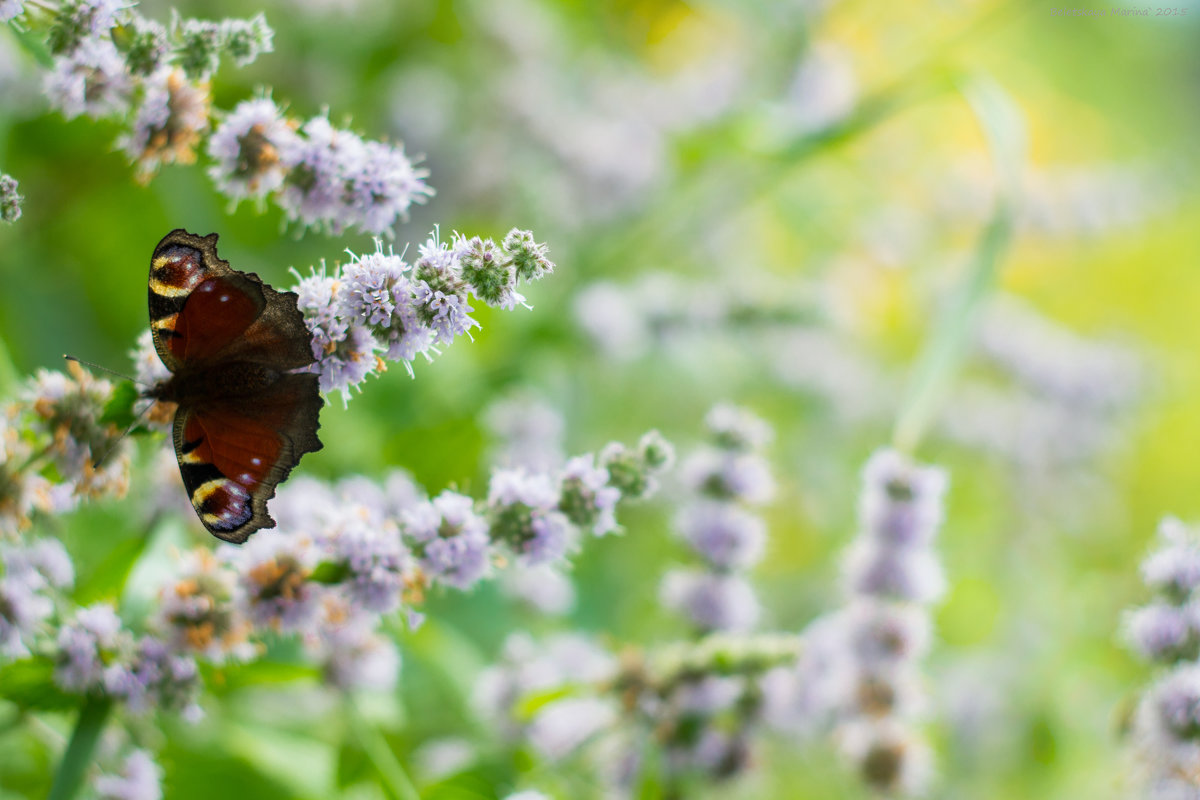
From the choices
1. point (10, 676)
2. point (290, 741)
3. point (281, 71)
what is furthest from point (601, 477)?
point (281, 71)

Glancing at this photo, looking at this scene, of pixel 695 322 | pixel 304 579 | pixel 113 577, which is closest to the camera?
pixel 304 579

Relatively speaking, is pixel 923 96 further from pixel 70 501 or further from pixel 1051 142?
pixel 1051 142

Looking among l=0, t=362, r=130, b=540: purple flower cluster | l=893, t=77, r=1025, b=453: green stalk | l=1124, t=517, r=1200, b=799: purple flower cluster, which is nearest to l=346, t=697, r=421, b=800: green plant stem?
l=0, t=362, r=130, b=540: purple flower cluster

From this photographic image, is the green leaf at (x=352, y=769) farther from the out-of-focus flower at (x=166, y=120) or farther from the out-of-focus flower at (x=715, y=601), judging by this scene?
the out-of-focus flower at (x=166, y=120)

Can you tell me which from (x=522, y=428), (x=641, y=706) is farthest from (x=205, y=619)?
(x=522, y=428)

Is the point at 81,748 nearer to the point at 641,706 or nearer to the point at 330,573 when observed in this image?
the point at 330,573
